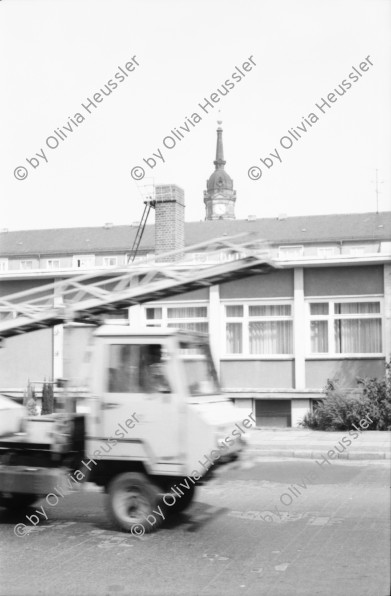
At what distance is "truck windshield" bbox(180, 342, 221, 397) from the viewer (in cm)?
966

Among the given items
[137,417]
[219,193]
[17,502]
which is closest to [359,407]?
[17,502]

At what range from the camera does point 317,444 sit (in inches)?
736

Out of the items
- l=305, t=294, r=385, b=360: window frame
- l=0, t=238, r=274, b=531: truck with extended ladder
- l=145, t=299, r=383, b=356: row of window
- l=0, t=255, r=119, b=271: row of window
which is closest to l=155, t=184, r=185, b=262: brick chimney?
l=145, t=299, r=383, b=356: row of window

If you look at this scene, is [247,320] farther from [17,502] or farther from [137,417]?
[137,417]

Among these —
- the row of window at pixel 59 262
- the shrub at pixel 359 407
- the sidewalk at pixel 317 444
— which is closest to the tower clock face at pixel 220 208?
the row of window at pixel 59 262

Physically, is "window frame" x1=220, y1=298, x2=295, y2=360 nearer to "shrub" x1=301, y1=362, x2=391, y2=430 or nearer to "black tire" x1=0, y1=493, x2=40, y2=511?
"shrub" x1=301, y1=362, x2=391, y2=430

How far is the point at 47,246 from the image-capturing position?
7919 cm

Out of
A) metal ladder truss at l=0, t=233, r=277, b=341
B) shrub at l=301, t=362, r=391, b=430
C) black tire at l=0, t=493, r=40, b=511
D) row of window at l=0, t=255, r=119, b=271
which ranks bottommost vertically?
black tire at l=0, t=493, r=40, b=511

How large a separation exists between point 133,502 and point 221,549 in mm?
1299

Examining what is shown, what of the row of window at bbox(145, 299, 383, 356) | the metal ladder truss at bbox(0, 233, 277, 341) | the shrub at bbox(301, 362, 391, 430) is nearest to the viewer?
the metal ladder truss at bbox(0, 233, 277, 341)

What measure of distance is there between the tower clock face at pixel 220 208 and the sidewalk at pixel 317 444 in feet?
347

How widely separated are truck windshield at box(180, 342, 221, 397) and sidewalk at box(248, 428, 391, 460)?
7724 mm

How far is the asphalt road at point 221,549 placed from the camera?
7328 mm

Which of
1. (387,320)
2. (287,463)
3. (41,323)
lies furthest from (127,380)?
(387,320)
